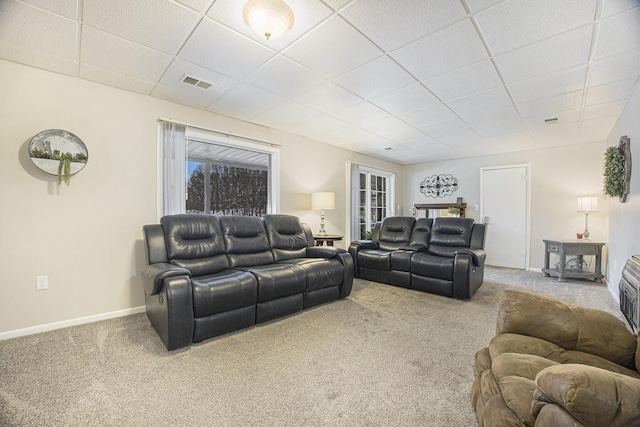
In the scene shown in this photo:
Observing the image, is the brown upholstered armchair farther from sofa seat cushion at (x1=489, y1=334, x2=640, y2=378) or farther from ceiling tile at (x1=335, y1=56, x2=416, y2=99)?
ceiling tile at (x1=335, y1=56, x2=416, y2=99)

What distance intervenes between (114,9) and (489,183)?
645 centimetres

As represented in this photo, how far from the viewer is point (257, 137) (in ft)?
13.2

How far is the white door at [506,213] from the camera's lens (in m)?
5.38

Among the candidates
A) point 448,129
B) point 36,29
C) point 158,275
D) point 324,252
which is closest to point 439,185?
point 448,129

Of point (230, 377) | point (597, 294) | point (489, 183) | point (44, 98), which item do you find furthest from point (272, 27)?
point (489, 183)

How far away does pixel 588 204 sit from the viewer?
178 inches

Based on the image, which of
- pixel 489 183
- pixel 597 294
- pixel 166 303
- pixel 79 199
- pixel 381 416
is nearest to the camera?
pixel 381 416

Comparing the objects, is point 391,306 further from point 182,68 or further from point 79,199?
point 79,199

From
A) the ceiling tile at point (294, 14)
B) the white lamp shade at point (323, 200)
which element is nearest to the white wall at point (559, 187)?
the white lamp shade at point (323, 200)

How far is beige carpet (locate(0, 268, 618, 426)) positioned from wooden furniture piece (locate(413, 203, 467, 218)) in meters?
3.77

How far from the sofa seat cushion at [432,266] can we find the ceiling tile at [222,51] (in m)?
3.04

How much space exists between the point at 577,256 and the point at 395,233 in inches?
122

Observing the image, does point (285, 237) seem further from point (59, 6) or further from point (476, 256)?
point (59, 6)

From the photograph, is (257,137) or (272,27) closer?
(272,27)
